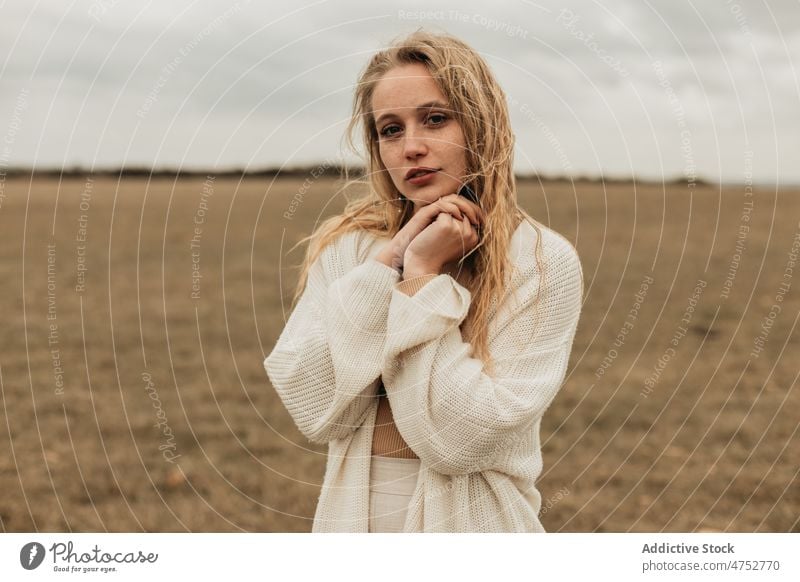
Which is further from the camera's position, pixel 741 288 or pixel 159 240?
pixel 159 240

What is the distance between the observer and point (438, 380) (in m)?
1.82

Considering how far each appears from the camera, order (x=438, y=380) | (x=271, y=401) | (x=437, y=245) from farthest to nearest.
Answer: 1. (x=271, y=401)
2. (x=437, y=245)
3. (x=438, y=380)

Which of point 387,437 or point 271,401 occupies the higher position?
point 387,437

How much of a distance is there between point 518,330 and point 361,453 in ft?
1.49

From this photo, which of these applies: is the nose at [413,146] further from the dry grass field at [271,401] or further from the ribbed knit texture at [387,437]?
the dry grass field at [271,401]

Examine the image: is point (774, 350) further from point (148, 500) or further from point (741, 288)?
point (148, 500)

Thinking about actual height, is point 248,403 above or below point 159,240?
below

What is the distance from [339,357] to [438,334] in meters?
0.23

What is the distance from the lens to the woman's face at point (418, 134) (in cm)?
197

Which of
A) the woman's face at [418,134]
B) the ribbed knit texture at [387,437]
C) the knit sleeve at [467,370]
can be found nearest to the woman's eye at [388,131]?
the woman's face at [418,134]

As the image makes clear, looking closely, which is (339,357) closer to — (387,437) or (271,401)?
(387,437)

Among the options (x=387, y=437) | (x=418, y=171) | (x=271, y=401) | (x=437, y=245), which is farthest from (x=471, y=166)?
(x=271, y=401)

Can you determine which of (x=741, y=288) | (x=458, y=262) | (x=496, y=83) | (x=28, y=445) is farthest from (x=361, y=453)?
(x=741, y=288)

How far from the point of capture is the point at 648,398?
18.8 feet
